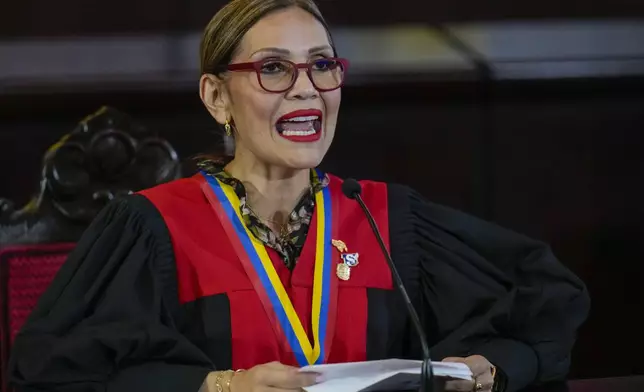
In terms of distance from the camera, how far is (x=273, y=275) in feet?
4.99

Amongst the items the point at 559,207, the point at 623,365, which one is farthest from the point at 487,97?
the point at 623,365

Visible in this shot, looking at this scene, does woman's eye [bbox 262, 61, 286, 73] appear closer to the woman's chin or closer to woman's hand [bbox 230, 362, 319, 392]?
the woman's chin

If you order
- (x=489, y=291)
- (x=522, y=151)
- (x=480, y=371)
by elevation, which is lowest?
(x=480, y=371)

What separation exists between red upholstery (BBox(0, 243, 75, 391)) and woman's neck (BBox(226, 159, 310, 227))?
1.56ft

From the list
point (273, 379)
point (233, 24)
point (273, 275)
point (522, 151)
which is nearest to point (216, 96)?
point (233, 24)

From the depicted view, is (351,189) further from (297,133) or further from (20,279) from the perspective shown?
(20,279)

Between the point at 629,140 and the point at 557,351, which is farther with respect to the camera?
the point at 629,140

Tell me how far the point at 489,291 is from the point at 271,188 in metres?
0.37

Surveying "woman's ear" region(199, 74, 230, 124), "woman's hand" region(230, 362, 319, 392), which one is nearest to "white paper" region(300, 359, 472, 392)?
"woman's hand" region(230, 362, 319, 392)

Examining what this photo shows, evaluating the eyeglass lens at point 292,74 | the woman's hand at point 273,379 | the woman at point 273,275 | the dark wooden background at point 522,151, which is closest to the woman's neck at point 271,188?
the woman at point 273,275

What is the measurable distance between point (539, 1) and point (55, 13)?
4.07 ft

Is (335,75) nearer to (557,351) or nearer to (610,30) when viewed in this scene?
(557,351)

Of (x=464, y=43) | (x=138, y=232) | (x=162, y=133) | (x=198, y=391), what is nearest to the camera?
(x=198, y=391)

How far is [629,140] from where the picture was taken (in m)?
2.66
